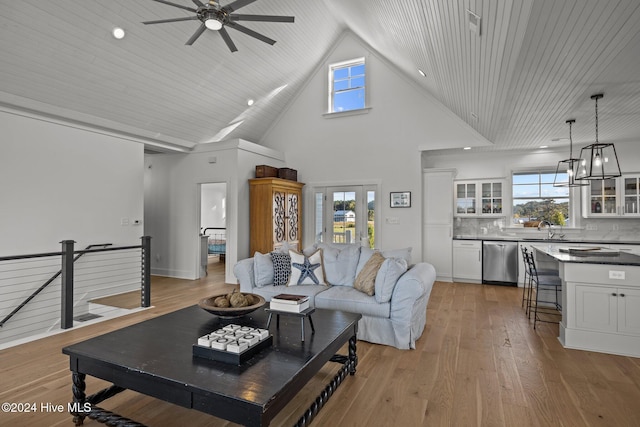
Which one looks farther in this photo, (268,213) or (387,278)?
(268,213)

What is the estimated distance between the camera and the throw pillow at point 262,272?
157 inches

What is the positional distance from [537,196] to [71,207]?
8.14 metres

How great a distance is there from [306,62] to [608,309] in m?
6.44

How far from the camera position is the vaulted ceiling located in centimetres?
256

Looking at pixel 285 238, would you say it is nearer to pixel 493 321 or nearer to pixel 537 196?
pixel 493 321

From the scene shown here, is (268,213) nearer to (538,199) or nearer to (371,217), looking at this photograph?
(371,217)

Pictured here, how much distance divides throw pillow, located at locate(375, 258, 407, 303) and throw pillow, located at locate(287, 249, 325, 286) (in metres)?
0.83

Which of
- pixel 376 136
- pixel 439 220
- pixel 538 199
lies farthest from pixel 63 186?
pixel 538 199

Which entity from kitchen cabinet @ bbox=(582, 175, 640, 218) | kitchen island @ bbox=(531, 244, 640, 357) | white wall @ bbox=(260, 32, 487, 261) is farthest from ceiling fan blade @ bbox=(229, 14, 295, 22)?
kitchen cabinet @ bbox=(582, 175, 640, 218)

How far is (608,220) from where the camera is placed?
6.20 metres

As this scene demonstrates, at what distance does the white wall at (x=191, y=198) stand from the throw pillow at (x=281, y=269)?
2546mm

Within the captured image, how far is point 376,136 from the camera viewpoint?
279 inches

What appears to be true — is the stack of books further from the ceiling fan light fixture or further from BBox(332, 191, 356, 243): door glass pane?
BBox(332, 191, 356, 243): door glass pane

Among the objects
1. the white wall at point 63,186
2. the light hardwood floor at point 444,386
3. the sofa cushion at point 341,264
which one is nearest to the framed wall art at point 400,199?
the sofa cushion at point 341,264
